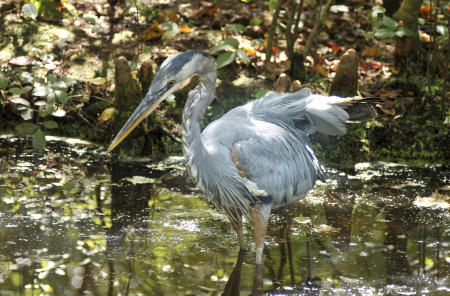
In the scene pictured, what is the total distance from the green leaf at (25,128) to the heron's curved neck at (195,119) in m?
2.92

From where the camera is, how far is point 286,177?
3.71 m

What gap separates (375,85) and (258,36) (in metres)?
1.87

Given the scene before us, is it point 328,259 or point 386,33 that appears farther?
point 386,33

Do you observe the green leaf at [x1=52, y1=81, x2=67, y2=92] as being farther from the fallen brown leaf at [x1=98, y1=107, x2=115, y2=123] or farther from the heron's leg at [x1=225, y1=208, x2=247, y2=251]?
the heron's leg at [x1=225, y1=208, x2=247, y2=251]

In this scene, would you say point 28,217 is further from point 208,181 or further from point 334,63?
point 334,63

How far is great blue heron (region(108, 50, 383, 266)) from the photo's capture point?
325 cm

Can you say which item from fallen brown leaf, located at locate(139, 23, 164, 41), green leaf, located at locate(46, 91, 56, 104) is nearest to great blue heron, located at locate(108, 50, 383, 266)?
green leaf, located at locate(46, 91, 56, 104)

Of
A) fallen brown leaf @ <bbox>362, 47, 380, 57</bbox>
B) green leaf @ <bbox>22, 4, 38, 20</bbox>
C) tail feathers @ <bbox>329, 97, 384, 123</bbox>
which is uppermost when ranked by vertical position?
green leaf @ <bbox>22, 4, 38, 20</bbox>

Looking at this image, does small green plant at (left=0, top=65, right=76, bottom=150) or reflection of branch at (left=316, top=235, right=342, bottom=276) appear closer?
reflection of branch at (left=316, top=235, right=342, bottom=276)

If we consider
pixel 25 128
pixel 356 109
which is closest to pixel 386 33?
pixel 356 109

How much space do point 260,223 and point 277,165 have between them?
1.46 ft

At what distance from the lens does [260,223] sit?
352cm

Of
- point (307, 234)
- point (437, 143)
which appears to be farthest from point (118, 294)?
point (437, 143)

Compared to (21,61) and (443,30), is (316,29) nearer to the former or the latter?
(443,30)
